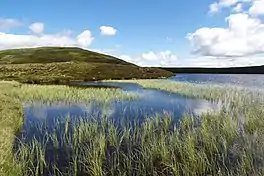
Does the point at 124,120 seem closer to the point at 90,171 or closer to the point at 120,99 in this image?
the point at 90,171

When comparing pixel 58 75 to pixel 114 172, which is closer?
pixel 114 172

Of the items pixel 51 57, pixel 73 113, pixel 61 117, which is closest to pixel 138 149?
pixel 61 117

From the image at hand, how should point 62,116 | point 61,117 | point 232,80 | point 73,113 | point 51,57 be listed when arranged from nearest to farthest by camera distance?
point 61,117 → point 62,116 → point 73,113 → point 232,80 → point 51,57

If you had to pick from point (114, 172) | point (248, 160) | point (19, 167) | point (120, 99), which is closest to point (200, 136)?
point (248, 160)

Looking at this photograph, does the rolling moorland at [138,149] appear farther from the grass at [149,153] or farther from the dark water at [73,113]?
the dark water at [73,113]

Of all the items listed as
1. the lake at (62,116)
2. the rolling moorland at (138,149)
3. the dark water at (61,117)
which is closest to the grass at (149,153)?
the rolling moorland at (138,149)

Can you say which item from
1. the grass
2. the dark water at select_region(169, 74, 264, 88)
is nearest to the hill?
the dark water at select_region(169, 74, 264, 88)

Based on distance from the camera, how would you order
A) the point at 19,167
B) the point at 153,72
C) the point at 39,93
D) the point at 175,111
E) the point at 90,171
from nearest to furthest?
the point at 19,167, the point at 90,171, the point at 175,111, the point at 39,93, the point at 153,72

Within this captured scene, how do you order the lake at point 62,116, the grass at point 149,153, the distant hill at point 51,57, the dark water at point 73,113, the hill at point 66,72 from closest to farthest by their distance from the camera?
the grass at point 149,153, the lake at point 62,116, the dark water at point 73,113, the hill at point 66,72, the distant hill at point 51,57

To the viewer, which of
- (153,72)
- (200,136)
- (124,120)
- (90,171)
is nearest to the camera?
(90,171)

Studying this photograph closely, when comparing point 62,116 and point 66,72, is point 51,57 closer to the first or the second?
point 66,72

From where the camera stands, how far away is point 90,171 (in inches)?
461

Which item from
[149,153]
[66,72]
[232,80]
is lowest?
[232,80]

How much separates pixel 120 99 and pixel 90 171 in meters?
24.2
